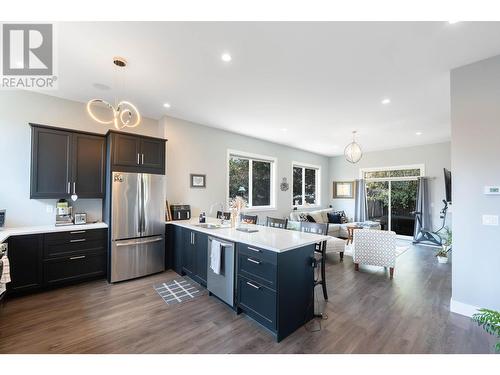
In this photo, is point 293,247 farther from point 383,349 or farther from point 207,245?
point 207,245

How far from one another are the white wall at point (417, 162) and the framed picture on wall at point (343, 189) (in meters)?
0.15

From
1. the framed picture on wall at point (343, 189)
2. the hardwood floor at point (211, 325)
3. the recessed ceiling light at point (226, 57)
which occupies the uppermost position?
the recessed ceiling light at point (226, 57)

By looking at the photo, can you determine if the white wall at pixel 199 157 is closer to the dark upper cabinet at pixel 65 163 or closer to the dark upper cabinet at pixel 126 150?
the dark upper cabinet at pixel 126 150

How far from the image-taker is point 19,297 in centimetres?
A: 283

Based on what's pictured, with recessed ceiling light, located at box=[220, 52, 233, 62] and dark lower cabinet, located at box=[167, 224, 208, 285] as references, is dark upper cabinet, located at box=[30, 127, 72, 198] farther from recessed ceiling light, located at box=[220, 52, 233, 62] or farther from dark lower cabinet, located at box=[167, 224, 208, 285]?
recessed ceiling light, located at box=[220, 52, 233, 62]

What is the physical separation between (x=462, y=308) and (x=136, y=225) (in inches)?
178

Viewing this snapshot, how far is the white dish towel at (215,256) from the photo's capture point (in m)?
2.61

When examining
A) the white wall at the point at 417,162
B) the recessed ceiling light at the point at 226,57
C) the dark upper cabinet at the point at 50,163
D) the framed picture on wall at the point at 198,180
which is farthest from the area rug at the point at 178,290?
the white wall at the point at 417,162

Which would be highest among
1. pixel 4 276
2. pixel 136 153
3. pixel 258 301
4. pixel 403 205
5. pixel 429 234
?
pixel 136 153

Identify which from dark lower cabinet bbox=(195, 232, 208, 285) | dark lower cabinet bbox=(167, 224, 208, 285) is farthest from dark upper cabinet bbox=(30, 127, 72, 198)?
dark lower cabinet bbox=(195, 232, 208, 285)

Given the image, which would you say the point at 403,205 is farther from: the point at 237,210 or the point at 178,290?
the point at 178,290

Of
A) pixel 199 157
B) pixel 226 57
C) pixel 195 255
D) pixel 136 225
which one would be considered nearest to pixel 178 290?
pixel 195 255

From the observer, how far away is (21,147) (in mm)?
3191
